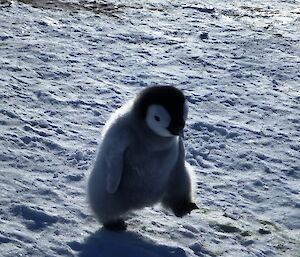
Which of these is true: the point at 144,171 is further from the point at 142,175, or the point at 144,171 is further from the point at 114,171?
the point at 114,171

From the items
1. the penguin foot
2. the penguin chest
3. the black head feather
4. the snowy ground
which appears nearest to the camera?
the black head feather

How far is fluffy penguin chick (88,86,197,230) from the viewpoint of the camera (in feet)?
9.93

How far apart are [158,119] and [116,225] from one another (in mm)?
673

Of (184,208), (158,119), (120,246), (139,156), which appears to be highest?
(158,119)

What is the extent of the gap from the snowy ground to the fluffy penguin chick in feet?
0.65

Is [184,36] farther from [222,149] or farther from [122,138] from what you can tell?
[122,138]

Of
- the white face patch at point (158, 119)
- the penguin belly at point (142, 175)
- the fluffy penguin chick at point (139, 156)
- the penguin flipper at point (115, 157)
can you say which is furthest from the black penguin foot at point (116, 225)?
the white face patch at point (158, 119)

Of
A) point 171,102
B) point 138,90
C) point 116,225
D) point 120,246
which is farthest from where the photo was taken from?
point 138,90

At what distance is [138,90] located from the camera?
548 cm

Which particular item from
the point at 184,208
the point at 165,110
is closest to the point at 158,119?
the point at 165,110

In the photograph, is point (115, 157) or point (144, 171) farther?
point (144, 171)

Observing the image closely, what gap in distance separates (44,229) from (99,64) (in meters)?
3.10

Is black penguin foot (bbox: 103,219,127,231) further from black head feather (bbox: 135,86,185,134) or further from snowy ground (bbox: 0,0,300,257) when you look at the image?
black head feather (bbox: 135,86,185,134)

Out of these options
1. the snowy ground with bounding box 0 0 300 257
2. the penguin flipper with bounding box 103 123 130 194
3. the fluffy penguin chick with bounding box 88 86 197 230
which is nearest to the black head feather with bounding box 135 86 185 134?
the fluffy penguin chick with bounding box 88 86 197 230
